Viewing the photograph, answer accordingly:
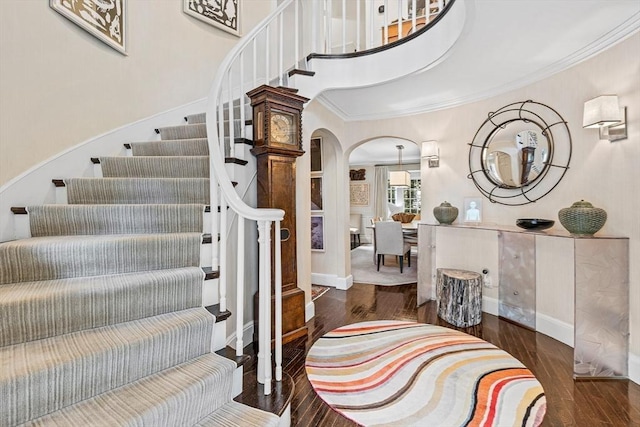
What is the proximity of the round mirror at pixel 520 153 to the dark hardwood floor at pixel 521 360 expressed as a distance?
1.28 m

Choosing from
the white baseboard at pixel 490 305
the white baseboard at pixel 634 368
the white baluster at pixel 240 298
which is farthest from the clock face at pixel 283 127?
the white baseboard at pixel 634 368

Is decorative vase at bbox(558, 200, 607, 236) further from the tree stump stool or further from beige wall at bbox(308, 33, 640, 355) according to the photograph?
Answer: the tree stump stool

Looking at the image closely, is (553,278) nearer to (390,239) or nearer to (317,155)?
(390,239)

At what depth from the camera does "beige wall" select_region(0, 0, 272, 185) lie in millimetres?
1738

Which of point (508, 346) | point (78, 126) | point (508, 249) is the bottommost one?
point (508, 346)

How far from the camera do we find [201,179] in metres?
2.01

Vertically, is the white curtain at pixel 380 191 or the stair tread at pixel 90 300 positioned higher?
the white curtain at pixel 380 191

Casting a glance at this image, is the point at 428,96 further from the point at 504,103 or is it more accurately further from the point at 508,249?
the point at 508,249

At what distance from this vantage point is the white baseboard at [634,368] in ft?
6.30

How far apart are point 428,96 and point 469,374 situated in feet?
8.74

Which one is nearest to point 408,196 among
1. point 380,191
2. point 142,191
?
point 380,191

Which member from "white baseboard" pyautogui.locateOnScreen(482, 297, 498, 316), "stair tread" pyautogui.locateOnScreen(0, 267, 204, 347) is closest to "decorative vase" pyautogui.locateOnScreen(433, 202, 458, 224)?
"white baseboard" pyautogui.locateOnScreen(482, 297, 498, 316)

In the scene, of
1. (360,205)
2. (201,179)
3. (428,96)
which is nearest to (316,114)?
(428,96)

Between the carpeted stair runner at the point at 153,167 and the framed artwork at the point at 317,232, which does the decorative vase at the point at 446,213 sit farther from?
the carpeted stair runner at the point at 153,167
